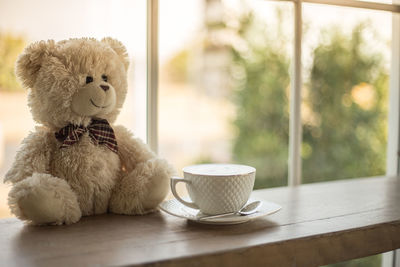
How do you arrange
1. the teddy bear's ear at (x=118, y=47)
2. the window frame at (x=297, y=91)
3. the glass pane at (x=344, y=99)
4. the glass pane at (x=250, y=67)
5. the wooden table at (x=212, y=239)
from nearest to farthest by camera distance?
1. the wooden table at (x=212, y=239)
2. the teddy bear's ear at (x=118, y=47)
3. the window frame at (x=297, y=91)
4. the glass pane at (x=344, y=99)
5. the glass pane at (x=250, y=67)

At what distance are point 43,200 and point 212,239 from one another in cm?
30

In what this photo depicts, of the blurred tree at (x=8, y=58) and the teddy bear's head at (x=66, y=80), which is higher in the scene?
the blurred tree at (x=8, y=58)

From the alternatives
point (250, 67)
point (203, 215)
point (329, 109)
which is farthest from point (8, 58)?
point (329, 109)

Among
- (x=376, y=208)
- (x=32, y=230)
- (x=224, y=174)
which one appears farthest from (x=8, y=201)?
(x=376, y=208)

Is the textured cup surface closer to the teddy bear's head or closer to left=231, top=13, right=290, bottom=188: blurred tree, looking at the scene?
the teddy bear's head

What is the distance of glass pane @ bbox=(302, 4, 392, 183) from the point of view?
2.04 m

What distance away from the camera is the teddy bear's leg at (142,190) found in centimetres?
81

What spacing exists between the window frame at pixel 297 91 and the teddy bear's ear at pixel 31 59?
279 mm

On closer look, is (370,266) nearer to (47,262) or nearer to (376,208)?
(376,208)

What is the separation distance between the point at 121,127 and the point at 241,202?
320mm

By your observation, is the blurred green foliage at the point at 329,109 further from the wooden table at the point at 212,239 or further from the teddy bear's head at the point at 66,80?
the teddy bear's head at the point at 66,80

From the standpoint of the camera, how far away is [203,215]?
0.77 metres

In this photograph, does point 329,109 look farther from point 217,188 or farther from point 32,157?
point 32,157

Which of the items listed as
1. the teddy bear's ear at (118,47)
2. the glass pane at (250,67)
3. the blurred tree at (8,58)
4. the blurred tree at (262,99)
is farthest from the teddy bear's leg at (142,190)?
the blurred tree at (262,99)
